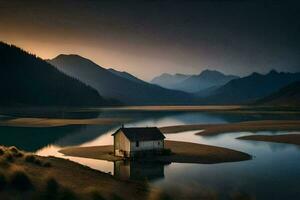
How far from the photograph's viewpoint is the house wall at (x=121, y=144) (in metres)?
54.6

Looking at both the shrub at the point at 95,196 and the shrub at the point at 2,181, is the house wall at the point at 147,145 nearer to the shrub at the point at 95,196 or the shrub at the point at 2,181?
the shrub at the point at 95,196

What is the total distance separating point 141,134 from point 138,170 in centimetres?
926

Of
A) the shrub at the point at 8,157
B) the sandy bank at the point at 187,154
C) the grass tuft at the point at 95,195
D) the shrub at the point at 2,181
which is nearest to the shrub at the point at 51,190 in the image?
the grass tuft at the point at 95,195

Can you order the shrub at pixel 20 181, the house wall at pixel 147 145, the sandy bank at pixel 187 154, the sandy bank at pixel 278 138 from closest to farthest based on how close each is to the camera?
the shrub at pixel 20 181 < the sandy bank at pixel 187 154 < the house wall at pixel 147 145 < the sandy bank at pixel 278 138

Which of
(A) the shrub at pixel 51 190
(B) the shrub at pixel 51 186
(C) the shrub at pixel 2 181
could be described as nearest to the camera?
(A) the shrub at pixel 51 190

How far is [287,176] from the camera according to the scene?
137ft

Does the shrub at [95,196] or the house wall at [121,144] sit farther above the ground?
the house wall at [121,144]

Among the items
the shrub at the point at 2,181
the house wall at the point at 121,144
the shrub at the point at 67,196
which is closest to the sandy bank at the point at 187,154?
the house wall at the point at 121,144

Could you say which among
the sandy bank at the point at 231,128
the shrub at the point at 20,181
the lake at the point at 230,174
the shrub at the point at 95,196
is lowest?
the lake at the point at 230,174

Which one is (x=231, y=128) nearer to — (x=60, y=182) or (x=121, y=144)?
(x=121, y=144)

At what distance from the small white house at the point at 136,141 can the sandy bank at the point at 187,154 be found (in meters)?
1.51

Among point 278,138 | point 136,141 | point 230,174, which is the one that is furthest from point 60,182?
point 278,138

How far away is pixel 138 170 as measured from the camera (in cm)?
4688

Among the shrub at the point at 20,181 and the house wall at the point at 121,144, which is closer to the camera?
the shrub at the point at 20,181
